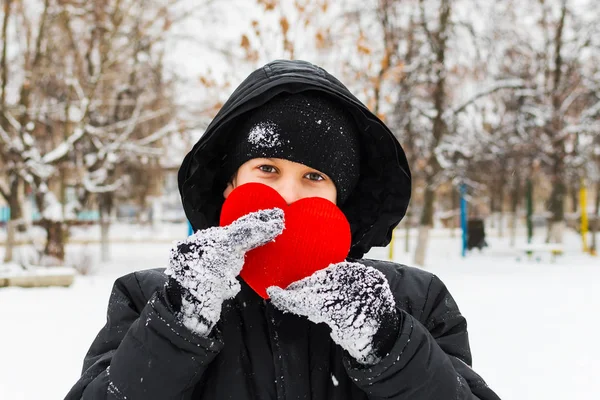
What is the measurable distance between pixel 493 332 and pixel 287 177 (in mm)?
5687

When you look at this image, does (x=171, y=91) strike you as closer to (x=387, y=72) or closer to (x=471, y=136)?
(x=387, y=72)

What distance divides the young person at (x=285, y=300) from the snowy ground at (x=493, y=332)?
10.7 feet

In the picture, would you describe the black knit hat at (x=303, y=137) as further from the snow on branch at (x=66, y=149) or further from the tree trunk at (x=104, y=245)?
the tree trunk at (x=104, y=245)

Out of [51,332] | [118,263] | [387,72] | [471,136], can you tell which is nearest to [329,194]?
[51,332]

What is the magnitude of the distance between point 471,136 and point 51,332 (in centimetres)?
1328

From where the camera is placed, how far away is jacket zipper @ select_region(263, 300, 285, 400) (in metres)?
1.19

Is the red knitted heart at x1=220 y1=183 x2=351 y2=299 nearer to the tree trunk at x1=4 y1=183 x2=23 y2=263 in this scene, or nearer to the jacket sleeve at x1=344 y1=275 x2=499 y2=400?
the jacket sleeve at x1=344 y1=275 x2=499 y2=400

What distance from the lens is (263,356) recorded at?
1.25 meters

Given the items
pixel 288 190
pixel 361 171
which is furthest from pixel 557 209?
pixel 288 190

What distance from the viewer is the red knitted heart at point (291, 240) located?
1226 mm

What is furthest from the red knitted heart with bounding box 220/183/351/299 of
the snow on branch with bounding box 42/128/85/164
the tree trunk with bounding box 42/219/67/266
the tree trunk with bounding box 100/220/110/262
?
the tree trunk with bounding box 100/220/110/262

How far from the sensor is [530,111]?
15.6 m

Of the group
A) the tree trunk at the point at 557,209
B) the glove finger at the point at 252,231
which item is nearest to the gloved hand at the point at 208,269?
the glove finger at the point at 252,231

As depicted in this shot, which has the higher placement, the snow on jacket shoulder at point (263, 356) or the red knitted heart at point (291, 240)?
the red knitted heart at point (291, 240)
